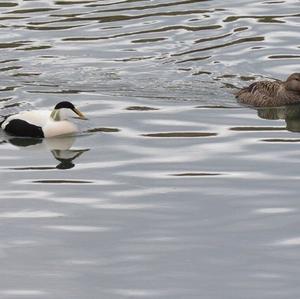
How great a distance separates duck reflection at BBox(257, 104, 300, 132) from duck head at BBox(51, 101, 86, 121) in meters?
2.42

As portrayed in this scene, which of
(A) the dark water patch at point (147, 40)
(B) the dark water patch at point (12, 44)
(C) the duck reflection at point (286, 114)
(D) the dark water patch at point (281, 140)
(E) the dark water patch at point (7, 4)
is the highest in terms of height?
(E) the dark water patch at point (7, 4)

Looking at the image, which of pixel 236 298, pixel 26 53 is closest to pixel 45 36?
pixel 26 53

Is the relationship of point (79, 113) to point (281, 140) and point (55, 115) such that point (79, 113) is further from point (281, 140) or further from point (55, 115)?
point (281, 140)

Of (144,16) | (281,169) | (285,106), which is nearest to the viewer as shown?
(281,169)

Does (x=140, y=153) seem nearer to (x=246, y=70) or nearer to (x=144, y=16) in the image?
(x=246, y=70)

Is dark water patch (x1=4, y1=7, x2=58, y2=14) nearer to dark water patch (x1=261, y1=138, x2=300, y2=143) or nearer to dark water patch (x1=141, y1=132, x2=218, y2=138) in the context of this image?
dark water patch (x1=141, y1=132, x2=218, y2=138)

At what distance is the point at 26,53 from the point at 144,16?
276 cm

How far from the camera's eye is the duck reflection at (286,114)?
1715 cm

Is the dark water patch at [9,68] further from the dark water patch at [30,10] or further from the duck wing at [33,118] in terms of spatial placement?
the dark water patch at [30,10]

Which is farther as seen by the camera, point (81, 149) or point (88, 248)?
point (81, 149)

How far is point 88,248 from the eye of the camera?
1207cm

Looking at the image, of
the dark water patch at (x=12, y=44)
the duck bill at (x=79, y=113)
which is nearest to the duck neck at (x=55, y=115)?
the duck bill at (x=79, y=113)

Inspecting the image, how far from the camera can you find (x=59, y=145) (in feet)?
52.6

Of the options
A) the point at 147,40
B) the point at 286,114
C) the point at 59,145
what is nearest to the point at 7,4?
the point at 147,40
